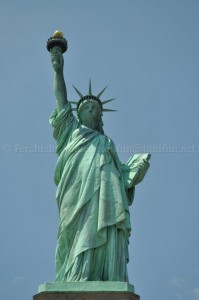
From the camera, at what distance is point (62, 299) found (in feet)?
42.7

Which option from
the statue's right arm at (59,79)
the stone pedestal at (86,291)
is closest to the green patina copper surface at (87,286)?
the stone pedestal at (86,291)

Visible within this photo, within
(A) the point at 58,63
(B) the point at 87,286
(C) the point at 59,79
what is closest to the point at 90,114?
(C) the point at 59,79

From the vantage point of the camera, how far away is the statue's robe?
1410 centimetres

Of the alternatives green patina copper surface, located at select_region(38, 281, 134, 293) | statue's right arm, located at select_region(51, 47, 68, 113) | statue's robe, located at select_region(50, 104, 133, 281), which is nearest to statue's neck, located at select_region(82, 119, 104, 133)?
statue's robe, located at select_region(50, 104, 133, 281)

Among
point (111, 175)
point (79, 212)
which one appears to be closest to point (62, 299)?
point (79, 212)

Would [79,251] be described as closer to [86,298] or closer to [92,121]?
[86,298]

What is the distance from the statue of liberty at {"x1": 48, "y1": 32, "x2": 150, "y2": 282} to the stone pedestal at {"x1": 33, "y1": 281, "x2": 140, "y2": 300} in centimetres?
48

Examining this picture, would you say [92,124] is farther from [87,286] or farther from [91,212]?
[87,286]

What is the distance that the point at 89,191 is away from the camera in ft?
48.9

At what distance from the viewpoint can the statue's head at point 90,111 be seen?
16.9 m

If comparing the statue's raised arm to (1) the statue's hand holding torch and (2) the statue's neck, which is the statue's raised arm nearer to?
(1) the statue's hand holding torch

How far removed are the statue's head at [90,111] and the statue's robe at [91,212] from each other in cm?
68

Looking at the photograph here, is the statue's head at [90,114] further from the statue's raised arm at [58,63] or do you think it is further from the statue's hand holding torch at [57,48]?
the statue's hand holding torch at [57,48]

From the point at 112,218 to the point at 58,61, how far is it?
5.07 m
